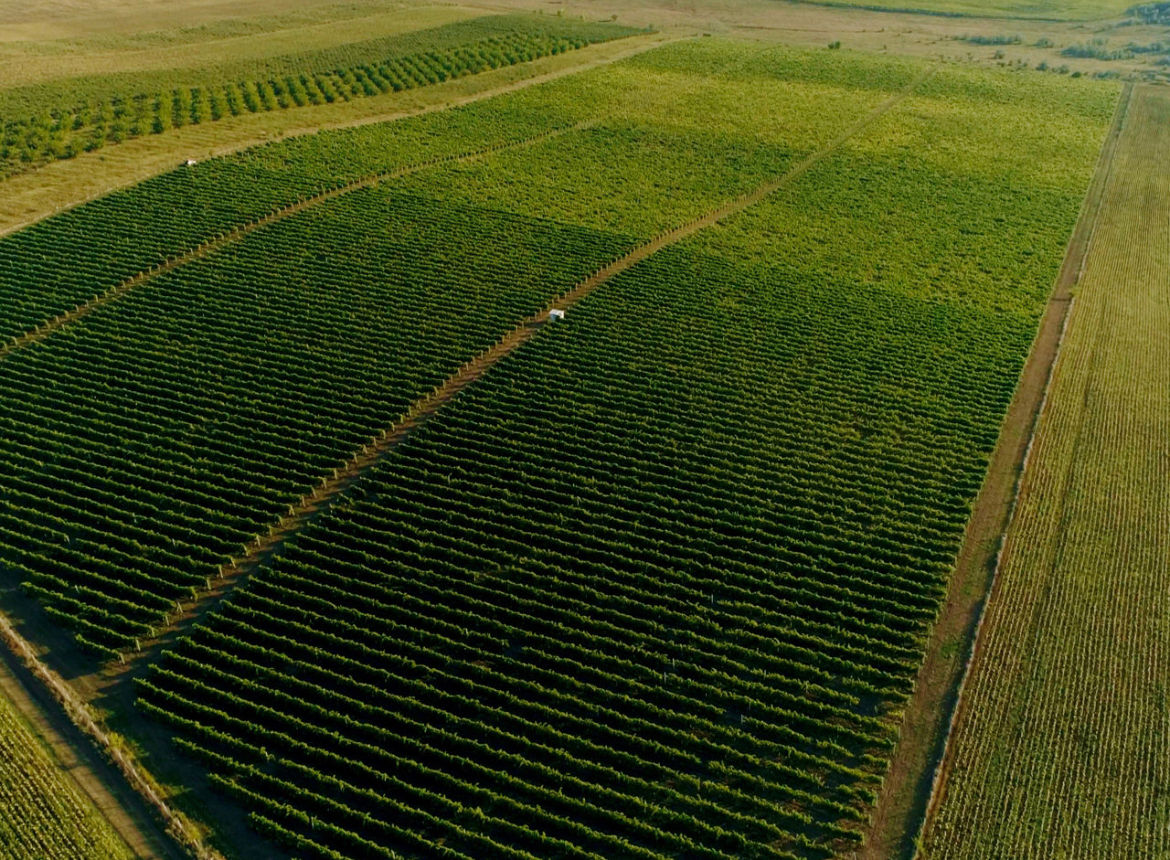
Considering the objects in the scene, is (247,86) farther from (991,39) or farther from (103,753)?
(991,39)

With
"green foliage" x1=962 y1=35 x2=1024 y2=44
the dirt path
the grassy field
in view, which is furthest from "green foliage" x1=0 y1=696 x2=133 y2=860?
"green foliage" x1=962 y1=35 x2=1024 y2=44

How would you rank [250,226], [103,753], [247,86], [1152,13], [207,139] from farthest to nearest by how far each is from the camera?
1. [1152,13]
2. [247,86]
3. [207,139]
4. [250,226]
5. [103,753]

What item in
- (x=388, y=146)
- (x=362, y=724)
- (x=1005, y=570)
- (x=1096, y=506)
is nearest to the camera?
(x=362, y=724)

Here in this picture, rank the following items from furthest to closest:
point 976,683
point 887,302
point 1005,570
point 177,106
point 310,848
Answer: point 177,106 → point 887,302 → point 1005,570 → point 976,683 → point 310,848

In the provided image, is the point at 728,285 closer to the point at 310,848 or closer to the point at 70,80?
the point at 310,848

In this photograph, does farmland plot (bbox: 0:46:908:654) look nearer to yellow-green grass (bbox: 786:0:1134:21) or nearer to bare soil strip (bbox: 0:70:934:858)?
bare soil strip (bbox: 0:70:934:858)

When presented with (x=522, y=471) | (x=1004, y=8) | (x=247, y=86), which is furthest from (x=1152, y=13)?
(x=522, y=471)

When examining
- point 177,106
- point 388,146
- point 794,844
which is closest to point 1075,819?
point 794,844
